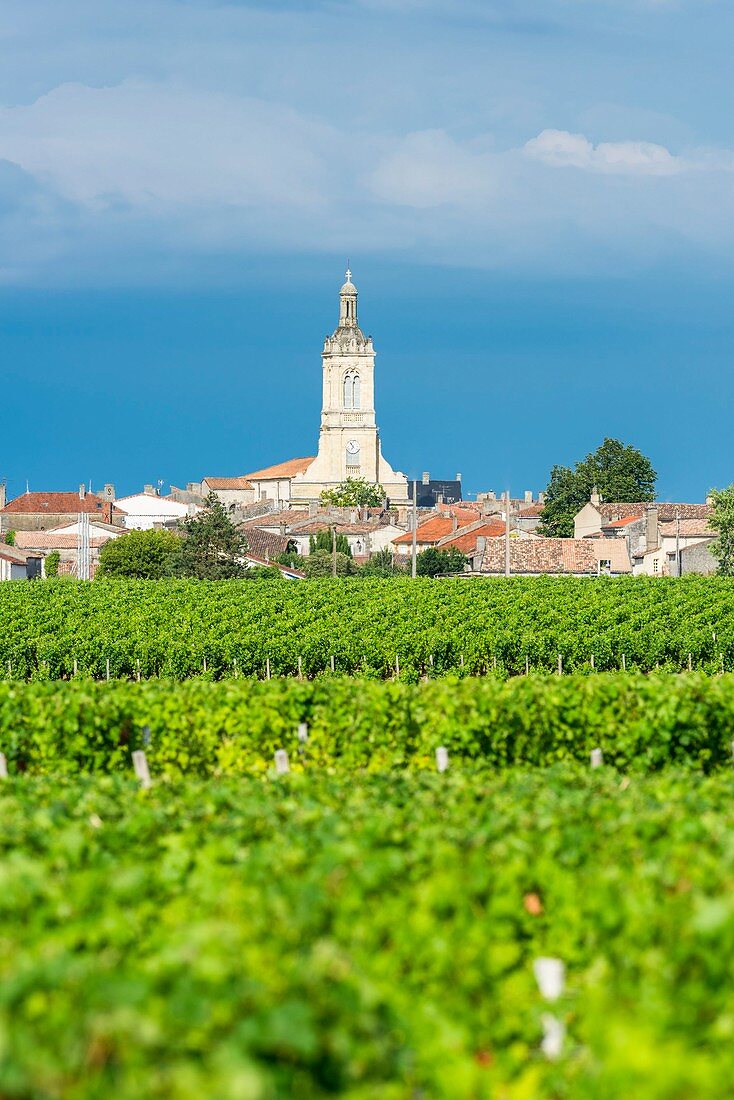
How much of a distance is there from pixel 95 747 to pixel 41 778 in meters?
4.31

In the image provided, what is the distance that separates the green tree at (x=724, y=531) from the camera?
268 feet

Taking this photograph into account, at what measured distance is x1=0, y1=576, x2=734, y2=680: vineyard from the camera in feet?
147

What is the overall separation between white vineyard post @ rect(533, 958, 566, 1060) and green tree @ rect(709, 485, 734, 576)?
73.8 m

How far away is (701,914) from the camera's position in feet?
26.1

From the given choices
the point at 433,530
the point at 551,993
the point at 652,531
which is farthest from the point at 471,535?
the point at 551,993

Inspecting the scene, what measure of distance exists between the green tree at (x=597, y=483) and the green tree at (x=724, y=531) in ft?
155

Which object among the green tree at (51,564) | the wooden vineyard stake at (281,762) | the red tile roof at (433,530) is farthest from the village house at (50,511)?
the wooden vineyard stake at (281,762)

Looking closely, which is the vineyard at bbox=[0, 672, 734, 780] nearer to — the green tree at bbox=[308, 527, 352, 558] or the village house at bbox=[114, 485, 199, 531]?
the green tree at bbox=[308, 527, 352, 558]

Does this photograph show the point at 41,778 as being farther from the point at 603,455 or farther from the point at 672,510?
the point at 603,455

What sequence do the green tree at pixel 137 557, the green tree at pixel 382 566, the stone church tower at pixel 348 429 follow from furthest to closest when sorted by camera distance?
1. the stone church tower at pixel 348 429
2. the green tree at pixel 137 557
3. the green tree at pixel 382 566

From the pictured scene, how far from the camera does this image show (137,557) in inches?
3664

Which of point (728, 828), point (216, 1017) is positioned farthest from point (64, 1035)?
point (728, 828)

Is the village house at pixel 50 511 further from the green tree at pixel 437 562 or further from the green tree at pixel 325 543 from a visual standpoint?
the green tree at pixel 437 562

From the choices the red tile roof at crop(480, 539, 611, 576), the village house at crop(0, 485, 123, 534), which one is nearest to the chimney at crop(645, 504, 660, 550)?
the red tile roof at crop(480, 539, 611, 576)
